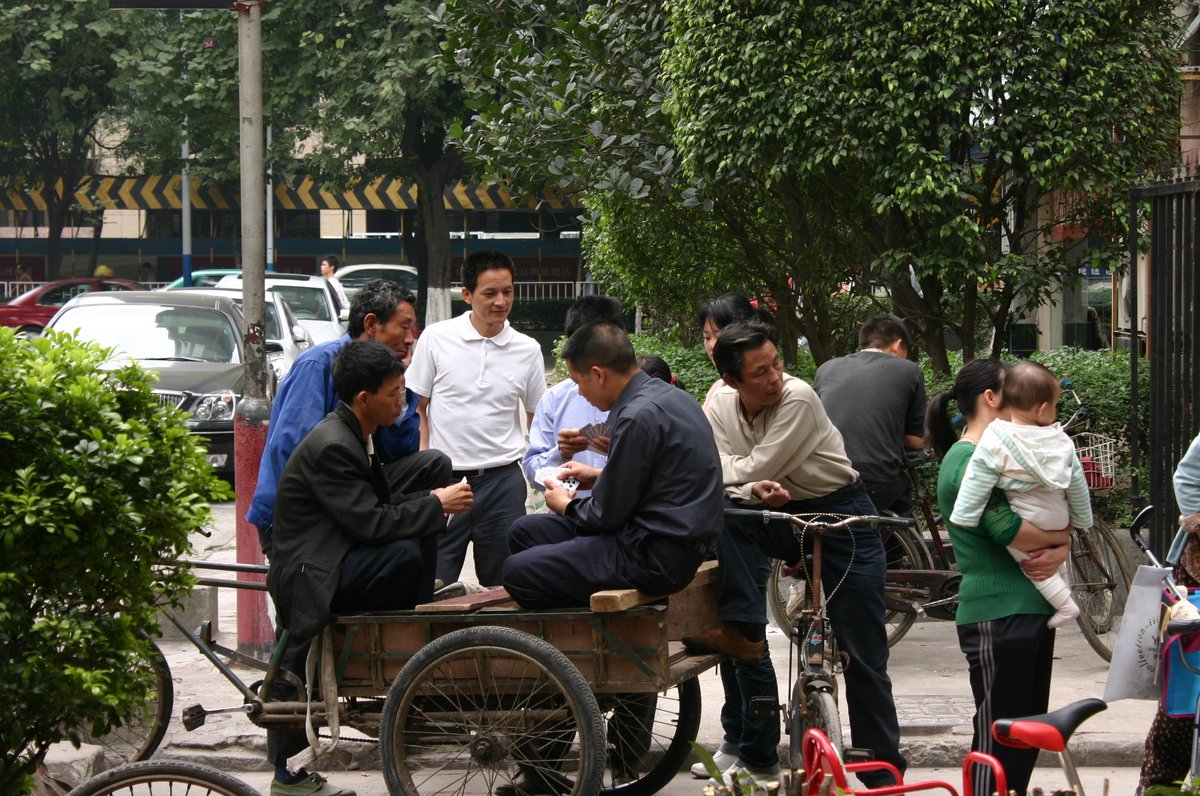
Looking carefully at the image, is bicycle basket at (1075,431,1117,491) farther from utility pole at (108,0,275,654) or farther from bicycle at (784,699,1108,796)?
bicycle at (784,699,1108,796)

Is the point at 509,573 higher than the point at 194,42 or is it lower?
lower

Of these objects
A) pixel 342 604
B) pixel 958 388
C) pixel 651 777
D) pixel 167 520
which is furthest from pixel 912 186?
pixel 167 520

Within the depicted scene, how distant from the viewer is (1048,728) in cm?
306

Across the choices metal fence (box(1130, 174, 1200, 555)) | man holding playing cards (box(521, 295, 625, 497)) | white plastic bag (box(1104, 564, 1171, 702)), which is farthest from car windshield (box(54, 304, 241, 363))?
white plastic bag (box(1104, 564, 1171, 702))

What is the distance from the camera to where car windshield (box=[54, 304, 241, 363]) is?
44.5 ft

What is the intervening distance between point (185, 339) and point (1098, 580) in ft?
30.7

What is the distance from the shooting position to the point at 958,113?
820 cm

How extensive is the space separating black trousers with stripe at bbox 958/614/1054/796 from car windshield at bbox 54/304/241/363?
1019 cm

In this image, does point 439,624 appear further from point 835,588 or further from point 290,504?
point 835,588

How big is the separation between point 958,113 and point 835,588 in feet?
13.3

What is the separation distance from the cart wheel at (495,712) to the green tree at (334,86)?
18.6 metres

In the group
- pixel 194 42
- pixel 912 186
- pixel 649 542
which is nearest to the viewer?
pixel 649 542

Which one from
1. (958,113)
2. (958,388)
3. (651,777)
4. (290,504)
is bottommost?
(651,777)

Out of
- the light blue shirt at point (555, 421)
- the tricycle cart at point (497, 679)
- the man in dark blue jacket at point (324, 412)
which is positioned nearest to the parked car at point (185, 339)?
the light blue shirt at point (555, 421)
